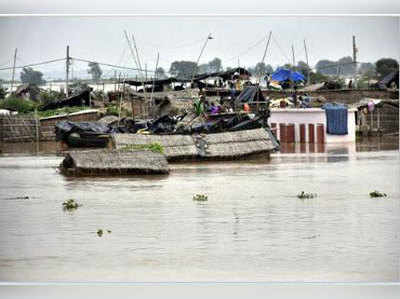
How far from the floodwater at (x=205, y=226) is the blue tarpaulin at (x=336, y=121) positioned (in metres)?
5.68

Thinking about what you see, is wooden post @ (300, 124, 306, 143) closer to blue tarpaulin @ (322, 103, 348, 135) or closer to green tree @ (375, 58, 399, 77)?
blue tarpaulin @ (322, 103, 348, 135)

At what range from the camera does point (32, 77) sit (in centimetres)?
2367

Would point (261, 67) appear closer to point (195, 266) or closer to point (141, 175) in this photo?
point (141, 175)

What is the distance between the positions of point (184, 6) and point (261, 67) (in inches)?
613

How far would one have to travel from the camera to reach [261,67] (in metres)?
21.6

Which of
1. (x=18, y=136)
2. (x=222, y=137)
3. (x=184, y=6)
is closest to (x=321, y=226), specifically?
(x=184, y=6)

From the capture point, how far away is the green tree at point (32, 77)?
22.1 meters

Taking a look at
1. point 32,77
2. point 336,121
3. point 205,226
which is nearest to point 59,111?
point 32,77

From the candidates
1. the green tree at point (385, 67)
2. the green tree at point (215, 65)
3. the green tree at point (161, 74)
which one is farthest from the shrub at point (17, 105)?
the green tree at point (385, 67)

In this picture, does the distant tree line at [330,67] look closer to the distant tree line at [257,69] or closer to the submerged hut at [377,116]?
the distant tree line at [257,69]

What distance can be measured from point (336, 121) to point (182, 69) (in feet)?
26.8

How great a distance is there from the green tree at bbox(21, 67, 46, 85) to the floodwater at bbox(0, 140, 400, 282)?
31.8 feet

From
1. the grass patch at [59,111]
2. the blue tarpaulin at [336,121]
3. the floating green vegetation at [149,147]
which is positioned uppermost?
the grass patch at [59,111]

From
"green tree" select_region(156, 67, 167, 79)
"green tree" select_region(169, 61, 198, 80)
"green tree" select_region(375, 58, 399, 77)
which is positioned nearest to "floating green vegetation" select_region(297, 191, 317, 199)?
"green tree" select_region(375, 58, 399, 77)
